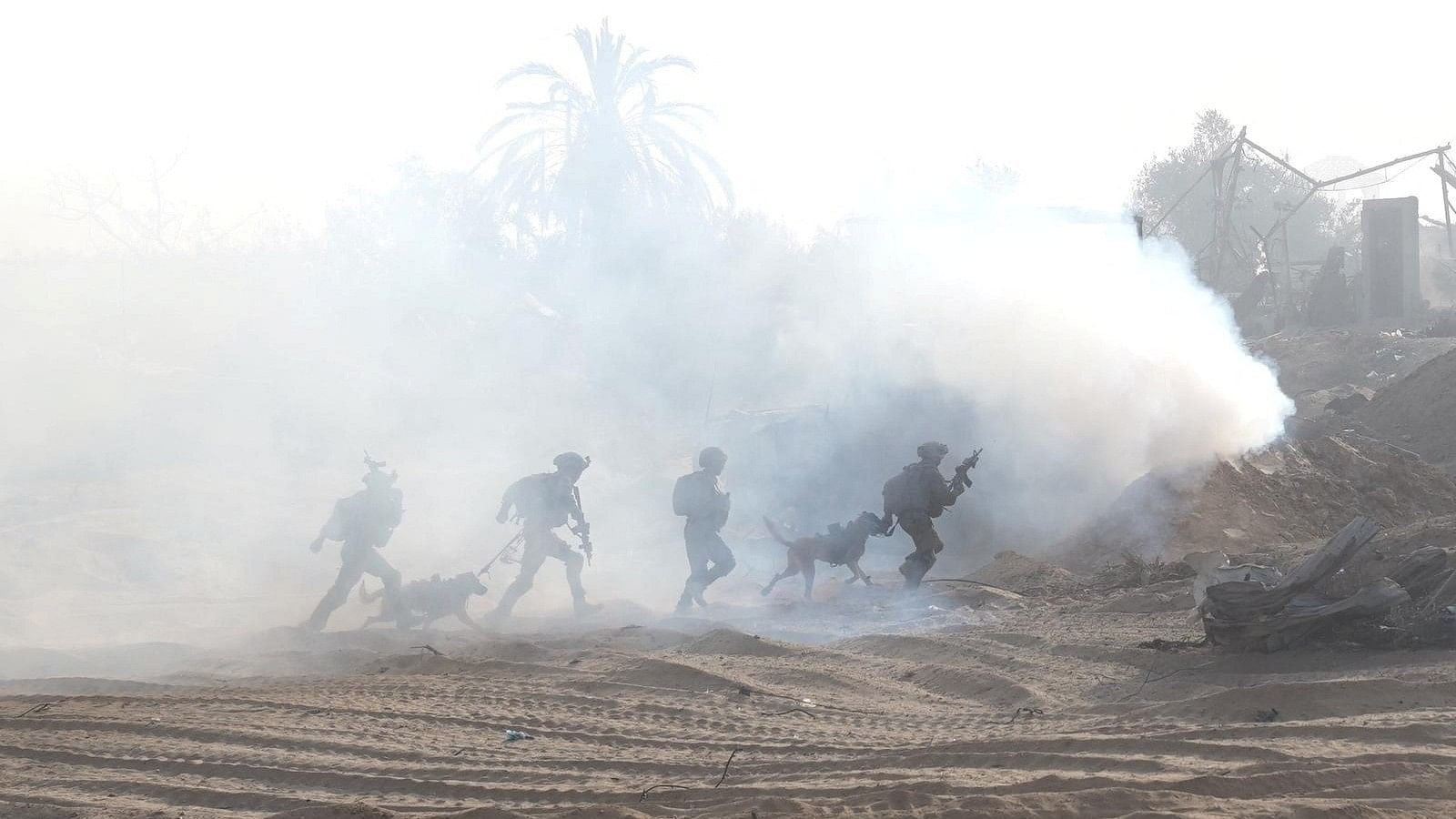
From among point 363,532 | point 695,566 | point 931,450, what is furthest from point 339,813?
point 931,450

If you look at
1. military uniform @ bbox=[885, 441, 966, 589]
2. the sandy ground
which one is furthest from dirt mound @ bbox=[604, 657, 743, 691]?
military uniform @ bbox=[885, 441, 966, 589]

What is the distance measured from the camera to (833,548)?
13.8 meters

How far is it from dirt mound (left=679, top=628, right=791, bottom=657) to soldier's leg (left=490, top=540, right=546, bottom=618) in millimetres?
3066

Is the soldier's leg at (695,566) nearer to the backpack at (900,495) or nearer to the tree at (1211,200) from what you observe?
the backpack at (900,495)

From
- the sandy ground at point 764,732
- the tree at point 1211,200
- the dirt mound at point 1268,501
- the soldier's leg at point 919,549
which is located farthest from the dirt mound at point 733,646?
the tree at point 1211,200

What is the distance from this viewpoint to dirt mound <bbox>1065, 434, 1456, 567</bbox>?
14609mm

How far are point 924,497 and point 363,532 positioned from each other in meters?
5.73

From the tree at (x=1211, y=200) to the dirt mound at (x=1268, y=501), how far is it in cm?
3961

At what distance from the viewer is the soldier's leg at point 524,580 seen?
1305 centimetres

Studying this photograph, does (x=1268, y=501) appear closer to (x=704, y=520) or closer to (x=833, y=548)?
(x=833, y=548)

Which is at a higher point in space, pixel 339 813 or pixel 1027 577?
pixel 1027 577

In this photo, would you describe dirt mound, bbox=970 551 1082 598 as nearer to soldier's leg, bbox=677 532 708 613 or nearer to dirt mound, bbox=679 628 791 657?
soldier's leg, bbox=677 532 708 613

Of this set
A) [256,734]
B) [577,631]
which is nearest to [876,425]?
[577,631]

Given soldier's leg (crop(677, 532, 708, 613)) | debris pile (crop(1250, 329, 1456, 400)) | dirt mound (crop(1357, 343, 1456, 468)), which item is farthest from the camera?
debris pile (crop(1250, 329, 1456, 400))
